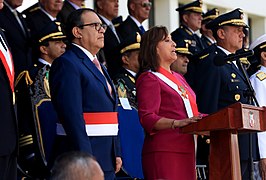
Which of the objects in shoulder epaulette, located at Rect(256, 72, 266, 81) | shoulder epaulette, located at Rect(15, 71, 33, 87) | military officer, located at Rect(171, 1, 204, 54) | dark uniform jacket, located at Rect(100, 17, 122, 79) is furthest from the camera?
military officer, located at Rect(171, 1, 204, 54)

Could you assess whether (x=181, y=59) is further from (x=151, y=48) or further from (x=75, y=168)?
(x=75, y=168)

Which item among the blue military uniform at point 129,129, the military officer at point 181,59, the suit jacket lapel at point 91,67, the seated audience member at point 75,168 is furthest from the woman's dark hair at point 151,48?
the seated audience member at point 75,168

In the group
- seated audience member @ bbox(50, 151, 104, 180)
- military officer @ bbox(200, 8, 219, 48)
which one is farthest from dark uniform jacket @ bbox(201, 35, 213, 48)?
seated audience member @ bbox(50, 151, 104, 180)

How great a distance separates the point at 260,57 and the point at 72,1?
226 centimetres

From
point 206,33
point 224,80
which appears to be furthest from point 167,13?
point 224,80

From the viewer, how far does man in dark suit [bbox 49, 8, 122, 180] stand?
5.46 metres

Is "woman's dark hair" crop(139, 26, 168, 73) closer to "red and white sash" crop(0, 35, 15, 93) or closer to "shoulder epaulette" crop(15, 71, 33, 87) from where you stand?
"shoulder epaulette" crop(15, 71, 33, 87)

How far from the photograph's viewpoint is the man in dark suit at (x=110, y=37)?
27.7 feet

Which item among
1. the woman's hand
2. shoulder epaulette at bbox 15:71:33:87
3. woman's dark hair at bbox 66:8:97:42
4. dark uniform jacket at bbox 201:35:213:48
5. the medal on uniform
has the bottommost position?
dark uniform jacket at bbox 201:35:213:48

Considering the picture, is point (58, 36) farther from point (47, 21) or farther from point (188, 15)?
point (188, 15)

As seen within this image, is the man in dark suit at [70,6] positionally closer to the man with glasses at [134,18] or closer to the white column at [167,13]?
the man with glasses at [134,18]

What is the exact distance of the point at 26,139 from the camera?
6.43 metres

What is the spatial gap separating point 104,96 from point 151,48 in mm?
797

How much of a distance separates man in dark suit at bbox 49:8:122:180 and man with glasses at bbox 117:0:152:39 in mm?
3430
